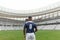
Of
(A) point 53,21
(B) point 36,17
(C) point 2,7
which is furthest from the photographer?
(B) point 36,17

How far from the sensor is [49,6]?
5262 centimetres

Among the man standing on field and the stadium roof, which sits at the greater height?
the man standing on field

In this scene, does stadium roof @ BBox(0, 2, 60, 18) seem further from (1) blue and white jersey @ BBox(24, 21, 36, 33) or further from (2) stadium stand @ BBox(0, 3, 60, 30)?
→ (1) blue and white jersey @ BBox(24, 21, 36, 33)

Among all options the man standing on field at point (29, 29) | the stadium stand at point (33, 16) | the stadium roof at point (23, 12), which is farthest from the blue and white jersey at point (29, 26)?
the stadium roof at point (23, 12)

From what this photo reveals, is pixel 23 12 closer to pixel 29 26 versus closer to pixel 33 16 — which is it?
pixel 33 16

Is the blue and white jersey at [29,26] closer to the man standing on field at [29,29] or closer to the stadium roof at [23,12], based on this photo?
the man standing on field at [29,29]

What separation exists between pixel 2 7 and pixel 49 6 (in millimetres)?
12715

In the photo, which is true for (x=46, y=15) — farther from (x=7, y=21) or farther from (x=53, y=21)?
(x=7, y=21)

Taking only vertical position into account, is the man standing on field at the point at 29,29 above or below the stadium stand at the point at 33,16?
above

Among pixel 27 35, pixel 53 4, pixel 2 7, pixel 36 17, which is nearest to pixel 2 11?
pixel 2 7

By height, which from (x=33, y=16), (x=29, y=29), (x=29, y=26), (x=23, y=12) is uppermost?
(x=29, y=26)

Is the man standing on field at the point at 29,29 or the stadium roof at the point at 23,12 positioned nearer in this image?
the man standing on field at the point at 29,29

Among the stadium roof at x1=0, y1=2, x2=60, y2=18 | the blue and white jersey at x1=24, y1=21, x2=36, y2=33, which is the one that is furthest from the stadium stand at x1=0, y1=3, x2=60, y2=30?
the blue and white jersey at x1=24, y1=21, x2=36, y2=33

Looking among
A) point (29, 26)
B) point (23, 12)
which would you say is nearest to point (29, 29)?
point (29, 26)
